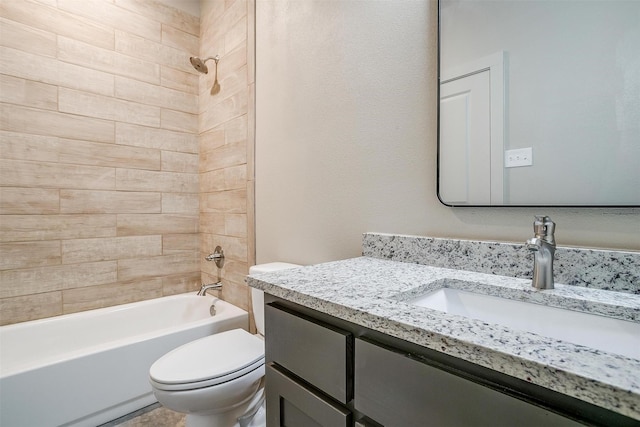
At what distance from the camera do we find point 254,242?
6.52 feet

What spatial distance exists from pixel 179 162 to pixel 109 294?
1.08 m

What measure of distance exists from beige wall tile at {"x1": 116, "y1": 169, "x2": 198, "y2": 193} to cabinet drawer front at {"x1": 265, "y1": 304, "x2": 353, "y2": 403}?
192 centimetres

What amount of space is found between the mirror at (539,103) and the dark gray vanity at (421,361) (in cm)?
24

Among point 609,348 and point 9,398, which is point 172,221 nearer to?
point 9,398

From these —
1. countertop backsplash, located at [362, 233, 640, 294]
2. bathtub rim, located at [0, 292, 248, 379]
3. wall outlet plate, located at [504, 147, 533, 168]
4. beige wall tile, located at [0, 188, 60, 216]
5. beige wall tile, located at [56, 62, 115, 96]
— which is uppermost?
beige wall tile, located at [56, 62, 115, 96]

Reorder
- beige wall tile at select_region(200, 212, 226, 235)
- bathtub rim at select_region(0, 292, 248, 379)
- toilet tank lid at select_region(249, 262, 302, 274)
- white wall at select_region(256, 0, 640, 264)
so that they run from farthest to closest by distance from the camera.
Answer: beige wall tile at select_region(200, 212, 226, 235) < toilet tank lid at select_region(249, 262, 302, 274) < bathtub rim at select_region(0, 292, 248, 379) < white wall at select_region(256, 0, 640, 264)

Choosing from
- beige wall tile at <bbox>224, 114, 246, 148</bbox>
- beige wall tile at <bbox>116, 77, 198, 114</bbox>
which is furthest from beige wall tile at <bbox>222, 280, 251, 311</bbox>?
beige wall tile at <bbox>116, 77, 198, 114</bbox>

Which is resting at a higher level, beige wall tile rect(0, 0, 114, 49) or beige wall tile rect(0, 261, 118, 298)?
beige wall tile rect(0, 0, 114, 49)

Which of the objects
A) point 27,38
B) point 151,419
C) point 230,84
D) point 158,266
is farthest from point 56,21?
point 151,419

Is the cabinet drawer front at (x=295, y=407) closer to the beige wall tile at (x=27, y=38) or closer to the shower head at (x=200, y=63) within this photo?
the shower head at (x=200, y=63)

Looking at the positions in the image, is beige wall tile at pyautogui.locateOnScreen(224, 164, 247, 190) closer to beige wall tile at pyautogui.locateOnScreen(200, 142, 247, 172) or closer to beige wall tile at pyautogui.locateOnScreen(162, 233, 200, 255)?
beige wall tile at pyautogui.locateOnScreen(200, 142, 247, 172)

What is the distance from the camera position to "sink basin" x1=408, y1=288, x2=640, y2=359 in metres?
0.65

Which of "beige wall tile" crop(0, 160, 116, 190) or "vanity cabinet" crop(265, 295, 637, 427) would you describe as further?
"beige wall tile" crop(0, 160, 116, 190)

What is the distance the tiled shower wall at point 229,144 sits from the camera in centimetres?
202
